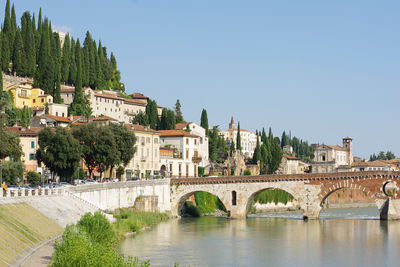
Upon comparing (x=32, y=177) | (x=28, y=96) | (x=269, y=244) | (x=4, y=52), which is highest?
(x=4, y=52)

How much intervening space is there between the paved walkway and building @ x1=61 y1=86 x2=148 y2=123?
7441 centimetres

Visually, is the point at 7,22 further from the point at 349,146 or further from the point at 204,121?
the point at 349,146

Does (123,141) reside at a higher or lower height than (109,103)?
lower

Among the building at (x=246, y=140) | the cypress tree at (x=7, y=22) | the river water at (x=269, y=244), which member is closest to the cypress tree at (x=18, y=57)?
the cypress tree at (x=7, y=22)

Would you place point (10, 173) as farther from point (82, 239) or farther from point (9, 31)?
point (9, 31)

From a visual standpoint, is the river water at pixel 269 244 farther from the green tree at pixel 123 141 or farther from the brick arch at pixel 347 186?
the green tree at pixel 123 141

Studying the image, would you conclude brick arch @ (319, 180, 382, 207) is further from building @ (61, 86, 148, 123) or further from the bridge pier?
building @ (61, 86, 148, 123)

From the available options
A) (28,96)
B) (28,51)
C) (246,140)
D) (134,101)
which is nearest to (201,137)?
(134,101)

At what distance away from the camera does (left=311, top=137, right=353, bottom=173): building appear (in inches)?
5418

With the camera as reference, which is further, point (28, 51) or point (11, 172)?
point (28, 51)

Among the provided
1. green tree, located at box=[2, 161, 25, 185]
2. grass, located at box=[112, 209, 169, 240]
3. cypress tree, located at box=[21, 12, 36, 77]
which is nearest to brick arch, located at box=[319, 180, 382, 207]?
grass, located at box=[112, 209, 169, 240]

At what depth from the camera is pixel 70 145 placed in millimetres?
57000

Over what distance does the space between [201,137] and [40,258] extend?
77819mm

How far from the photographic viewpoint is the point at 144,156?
82750 mm
